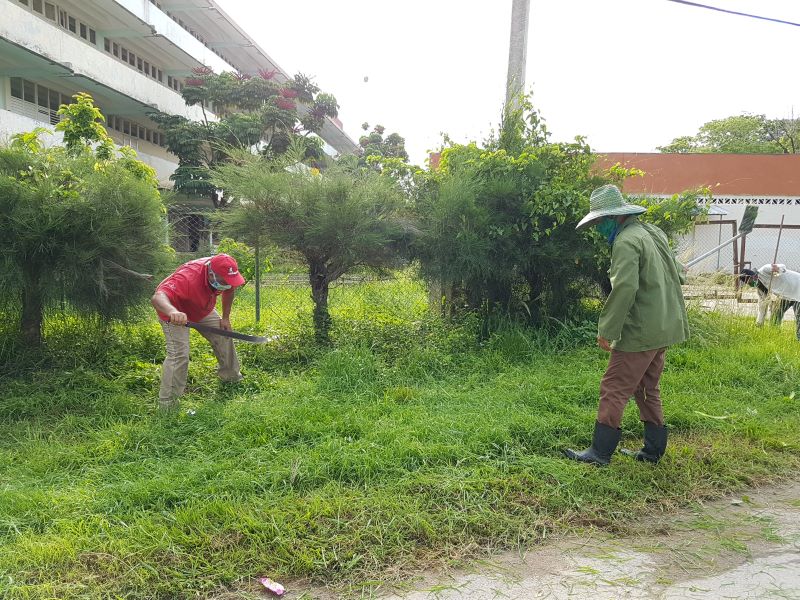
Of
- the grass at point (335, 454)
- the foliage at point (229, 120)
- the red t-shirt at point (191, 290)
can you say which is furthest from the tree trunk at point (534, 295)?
the foliage at point (229, 120)

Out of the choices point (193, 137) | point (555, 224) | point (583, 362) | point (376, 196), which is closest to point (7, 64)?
point (193, 137)

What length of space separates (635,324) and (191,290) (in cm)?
348

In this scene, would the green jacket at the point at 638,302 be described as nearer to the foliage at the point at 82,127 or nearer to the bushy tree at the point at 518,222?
the bushy tree at the point at 518,222

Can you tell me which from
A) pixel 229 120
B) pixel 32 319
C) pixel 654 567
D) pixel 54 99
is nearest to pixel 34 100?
pixel 54 99

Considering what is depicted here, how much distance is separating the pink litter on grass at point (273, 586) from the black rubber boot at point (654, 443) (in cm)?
247

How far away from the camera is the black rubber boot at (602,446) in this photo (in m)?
3.55

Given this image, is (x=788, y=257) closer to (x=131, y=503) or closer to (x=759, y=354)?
(x=759, y=354)

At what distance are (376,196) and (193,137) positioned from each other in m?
14.7

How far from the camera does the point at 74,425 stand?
437 centimetres

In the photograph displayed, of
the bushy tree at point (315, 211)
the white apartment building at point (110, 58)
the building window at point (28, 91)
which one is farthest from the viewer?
the building window at point (28, 91)

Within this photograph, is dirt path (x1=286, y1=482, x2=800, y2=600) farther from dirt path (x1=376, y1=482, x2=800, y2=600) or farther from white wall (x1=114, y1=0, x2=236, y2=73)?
white wall (x1=114, y1=0, x2=236, y2=73)

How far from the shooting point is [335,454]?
3555 millimetres

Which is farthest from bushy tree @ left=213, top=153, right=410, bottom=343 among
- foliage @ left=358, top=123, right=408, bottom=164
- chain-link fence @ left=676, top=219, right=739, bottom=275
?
foliage @ left=358, top=123, right=408, bottom=164

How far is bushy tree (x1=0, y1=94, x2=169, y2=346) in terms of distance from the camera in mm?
5004
